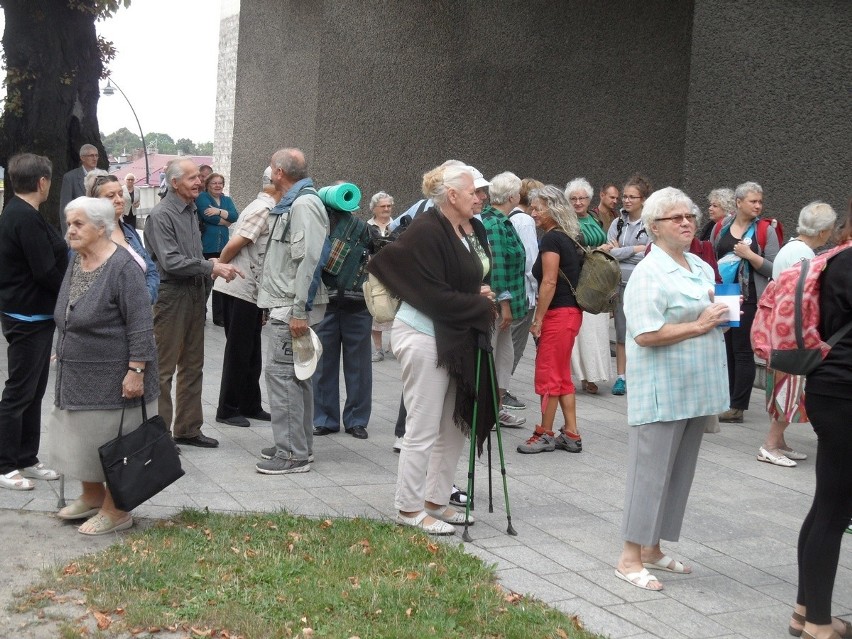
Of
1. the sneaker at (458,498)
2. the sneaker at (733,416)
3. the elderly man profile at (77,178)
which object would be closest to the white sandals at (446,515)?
the sneaker at (458,498)

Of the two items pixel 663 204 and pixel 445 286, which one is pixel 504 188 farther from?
pixel 663 204

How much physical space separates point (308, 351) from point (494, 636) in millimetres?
2940

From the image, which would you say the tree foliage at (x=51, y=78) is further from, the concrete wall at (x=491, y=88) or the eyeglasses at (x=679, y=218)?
the eyeglasses at (x=679, y=218)

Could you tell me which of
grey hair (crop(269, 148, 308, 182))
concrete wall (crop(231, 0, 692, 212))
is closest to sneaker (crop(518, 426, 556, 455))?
grey hair (crop(269, 148, 308, 182))

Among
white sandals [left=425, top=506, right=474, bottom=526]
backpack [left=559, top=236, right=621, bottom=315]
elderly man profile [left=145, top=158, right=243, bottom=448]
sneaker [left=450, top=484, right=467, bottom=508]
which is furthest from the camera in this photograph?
backpack [left=559, top=236, right=621, bottom=315]

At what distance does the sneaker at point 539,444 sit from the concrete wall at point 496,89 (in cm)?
765

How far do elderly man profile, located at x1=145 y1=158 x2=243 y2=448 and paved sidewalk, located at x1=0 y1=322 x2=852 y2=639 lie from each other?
33 centimetres

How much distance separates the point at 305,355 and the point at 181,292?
1.17 meters

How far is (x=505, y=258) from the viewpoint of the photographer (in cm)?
789

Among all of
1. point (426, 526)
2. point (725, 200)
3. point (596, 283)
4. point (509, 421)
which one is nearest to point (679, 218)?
point (426, 526)

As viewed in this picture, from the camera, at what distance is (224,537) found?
18.0 ft

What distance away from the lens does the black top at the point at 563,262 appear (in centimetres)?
772

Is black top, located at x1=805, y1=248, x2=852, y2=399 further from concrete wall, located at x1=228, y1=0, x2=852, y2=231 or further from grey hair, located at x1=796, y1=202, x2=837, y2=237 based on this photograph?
concrete wall, located at x1=228, y1=0, x2=852, y2=231

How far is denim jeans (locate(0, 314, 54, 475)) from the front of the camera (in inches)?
251
